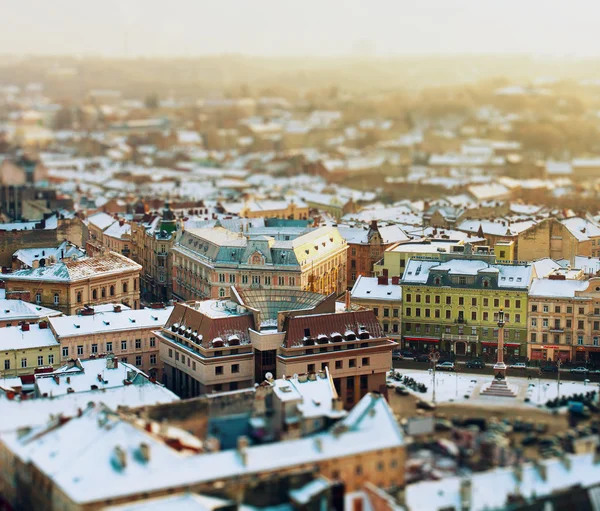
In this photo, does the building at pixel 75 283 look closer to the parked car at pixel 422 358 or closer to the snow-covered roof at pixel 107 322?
the snow-covered roof at pixel 107 322

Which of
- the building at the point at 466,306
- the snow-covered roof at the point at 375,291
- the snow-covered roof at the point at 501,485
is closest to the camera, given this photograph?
the snow-covered roof at the point at 501,485

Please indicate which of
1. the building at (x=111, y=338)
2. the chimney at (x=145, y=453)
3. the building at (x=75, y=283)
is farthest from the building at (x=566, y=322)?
the chimney at (x=145, y=453)

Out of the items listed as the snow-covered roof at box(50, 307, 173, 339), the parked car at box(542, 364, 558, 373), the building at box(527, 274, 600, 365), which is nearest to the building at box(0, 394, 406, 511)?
the snow-covered roof at box(50, 307, 173, 339)

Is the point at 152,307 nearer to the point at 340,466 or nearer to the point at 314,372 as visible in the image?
the point at 314,372

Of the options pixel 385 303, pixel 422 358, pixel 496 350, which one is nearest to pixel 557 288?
pixel 496 350

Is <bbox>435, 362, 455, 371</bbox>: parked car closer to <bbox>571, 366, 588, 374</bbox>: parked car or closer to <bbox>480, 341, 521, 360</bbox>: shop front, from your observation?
<bbox>480, 341, 521, 360</bbox>: shop front
